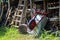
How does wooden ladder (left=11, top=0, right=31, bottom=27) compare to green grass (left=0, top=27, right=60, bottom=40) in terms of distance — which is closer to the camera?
green grass (left=0, top=27, right=60, bottom=40)

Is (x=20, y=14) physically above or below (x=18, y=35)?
above

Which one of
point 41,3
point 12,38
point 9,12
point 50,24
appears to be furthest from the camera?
point 9,12

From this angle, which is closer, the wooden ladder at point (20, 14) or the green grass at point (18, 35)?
the green grass at point (18, 35)

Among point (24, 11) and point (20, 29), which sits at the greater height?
point (24, 11)

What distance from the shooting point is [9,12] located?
11016mm

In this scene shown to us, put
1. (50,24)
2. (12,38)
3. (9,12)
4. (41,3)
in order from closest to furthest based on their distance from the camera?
(12,38), (50,24), (41,3), (9,12)

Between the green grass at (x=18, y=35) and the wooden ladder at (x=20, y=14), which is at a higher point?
the wooden ladder at (x=20, y=14)

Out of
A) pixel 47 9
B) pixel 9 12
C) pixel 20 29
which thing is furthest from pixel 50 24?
pixel 9 12

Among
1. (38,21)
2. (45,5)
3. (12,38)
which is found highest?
(45,5)

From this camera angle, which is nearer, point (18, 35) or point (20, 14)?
point (18, 35)

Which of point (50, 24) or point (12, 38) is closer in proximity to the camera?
point (12, 38)

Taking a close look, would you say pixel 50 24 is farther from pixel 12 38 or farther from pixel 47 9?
pixel 12 38

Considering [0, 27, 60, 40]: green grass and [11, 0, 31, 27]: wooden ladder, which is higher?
[11, 0, 31, 27]: wooden ladder

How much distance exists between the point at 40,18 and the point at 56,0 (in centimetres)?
126
